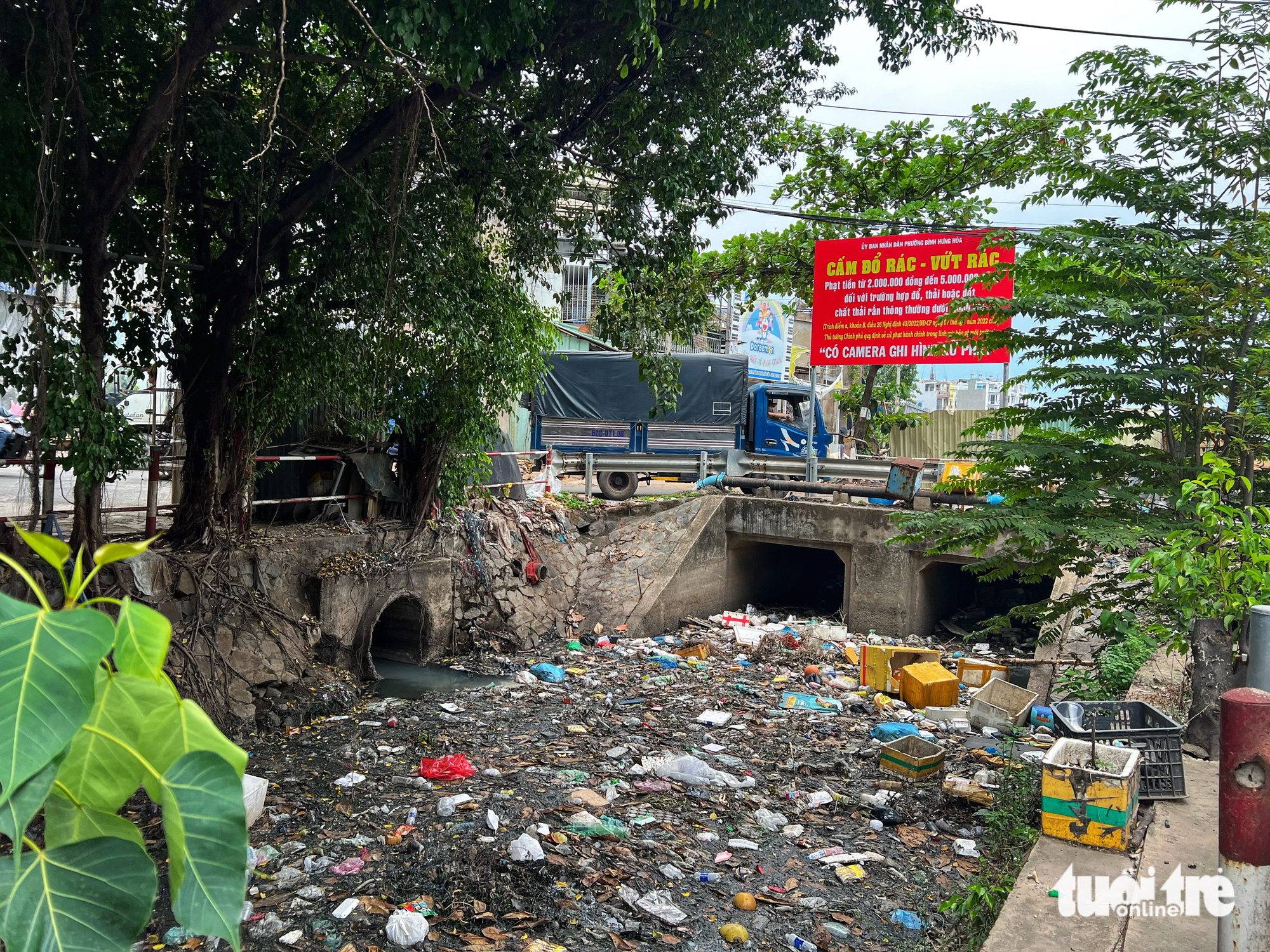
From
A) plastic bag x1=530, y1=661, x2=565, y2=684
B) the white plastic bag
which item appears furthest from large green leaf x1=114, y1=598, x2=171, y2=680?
plastic bag x1=530, y1=661, x2=565, y2=684

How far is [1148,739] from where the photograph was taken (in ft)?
15.4

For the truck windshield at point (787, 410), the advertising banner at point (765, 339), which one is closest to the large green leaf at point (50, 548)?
the truck windshield at point (787, 410)

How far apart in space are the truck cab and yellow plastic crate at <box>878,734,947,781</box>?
9.56 meters

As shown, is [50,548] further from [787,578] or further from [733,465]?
[787,578]

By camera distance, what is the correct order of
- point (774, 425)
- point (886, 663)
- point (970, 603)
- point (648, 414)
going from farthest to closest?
point (774, 425)
point (648, 414)
point (970, 603)
point (886, 663)

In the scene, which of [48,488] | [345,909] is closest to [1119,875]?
[345,909]

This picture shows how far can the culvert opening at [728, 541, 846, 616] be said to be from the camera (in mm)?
13805

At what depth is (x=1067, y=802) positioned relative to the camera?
432 cm

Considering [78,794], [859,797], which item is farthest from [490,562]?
[78,794]

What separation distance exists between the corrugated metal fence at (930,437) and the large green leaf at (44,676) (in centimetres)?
2425

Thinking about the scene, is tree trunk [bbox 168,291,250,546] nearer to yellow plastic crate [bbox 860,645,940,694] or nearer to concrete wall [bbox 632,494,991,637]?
concrete wall [bbox 632,494,991,637]

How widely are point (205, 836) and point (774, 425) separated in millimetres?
15994

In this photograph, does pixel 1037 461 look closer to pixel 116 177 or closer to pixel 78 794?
pixel 78 794

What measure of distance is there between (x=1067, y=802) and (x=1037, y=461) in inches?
91.5
